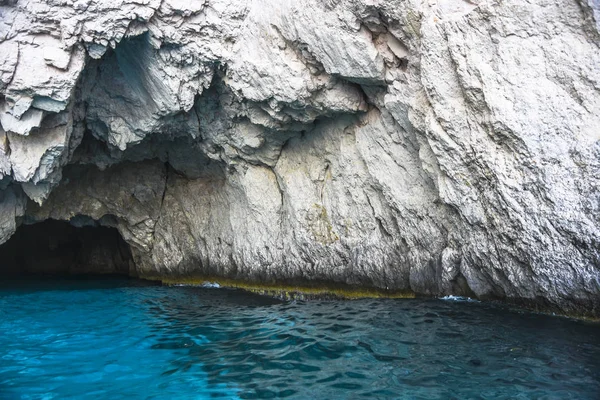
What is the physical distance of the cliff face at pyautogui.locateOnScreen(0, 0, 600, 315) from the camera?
8289 mm

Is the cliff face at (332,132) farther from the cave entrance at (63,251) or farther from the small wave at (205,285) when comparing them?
the cave entrance at (63,251)

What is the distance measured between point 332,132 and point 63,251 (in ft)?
45.1

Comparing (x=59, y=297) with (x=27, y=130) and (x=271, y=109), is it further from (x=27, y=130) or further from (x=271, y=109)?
(x=271, y=109)

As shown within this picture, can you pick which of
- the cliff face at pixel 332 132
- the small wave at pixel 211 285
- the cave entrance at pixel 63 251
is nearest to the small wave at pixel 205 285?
the small wave at pixel 211 285

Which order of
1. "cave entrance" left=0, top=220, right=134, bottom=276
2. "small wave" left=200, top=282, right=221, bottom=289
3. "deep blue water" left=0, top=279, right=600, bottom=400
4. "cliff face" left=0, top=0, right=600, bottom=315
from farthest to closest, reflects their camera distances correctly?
"cave entrance" left=0, top=220, right=134, bottom=276 → "small wave" left=200, top=282, right=221, bottom=289 → "cliff face" left=0, top=0, right=600, bottom=315 → "deep blue water" left=0, top=279, right=600, bottom=400

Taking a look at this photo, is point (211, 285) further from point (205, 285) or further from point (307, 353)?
point (307, 353)

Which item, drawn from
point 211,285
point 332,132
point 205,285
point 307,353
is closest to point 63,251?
point 205,285

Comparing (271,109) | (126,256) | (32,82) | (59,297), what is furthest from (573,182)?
(126,256)

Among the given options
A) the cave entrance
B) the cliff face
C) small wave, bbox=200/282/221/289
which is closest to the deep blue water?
the cliff face

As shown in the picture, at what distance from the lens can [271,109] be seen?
40.4ft

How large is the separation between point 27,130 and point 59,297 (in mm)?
5114

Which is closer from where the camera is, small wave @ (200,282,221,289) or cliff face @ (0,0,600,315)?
cliff face @ (0,0,600,315)

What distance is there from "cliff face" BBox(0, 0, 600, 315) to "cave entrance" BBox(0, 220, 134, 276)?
12.9 ft

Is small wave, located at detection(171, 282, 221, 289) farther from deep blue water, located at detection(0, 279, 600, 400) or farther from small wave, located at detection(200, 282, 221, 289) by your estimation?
deep blue water, located at detection(0, 279, 600, 400)
